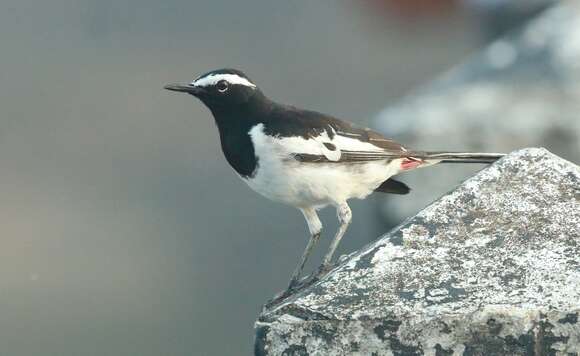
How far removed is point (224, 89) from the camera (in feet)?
18.0

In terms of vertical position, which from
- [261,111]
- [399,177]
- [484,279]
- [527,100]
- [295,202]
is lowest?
[484,279]

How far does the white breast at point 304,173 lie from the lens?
5.22 meters

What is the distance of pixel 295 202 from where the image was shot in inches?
209

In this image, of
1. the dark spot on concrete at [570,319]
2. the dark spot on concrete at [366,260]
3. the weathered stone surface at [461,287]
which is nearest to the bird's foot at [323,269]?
the weathered stone surface at [461,287]

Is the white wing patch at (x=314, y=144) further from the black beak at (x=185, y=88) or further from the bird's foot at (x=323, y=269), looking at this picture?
the bird's foot at (x=323, y=269)

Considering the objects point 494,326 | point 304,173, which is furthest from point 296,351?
point 304,173

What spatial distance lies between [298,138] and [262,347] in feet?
5.19

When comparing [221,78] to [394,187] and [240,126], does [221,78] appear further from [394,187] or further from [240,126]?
[394,187]

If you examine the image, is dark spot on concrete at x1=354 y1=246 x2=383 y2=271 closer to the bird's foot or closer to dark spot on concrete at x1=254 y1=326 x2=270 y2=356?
dark spot on concrete at x1=254 y1=326 x2=270 y2=356

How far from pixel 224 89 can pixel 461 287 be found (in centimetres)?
197

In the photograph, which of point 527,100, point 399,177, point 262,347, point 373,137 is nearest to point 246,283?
point 399,177

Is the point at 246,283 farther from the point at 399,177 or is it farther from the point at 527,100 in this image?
the point at 527,100

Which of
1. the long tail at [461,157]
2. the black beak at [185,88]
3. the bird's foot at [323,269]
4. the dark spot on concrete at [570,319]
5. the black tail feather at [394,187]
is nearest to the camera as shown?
the dark spot on concrete at [570,319]

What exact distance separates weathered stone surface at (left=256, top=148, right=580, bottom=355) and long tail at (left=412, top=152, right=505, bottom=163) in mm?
922
